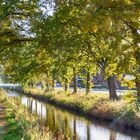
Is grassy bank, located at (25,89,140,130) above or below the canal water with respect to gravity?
above

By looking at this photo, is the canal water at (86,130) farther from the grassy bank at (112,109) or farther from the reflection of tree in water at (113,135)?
the grassy bank at (112,109)

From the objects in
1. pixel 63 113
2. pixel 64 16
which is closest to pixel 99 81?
pixel 63 113

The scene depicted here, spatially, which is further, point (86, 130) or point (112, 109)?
point (112, 109)

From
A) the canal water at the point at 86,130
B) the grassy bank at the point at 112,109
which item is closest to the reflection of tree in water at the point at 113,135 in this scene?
the canal water at the point at 86,130

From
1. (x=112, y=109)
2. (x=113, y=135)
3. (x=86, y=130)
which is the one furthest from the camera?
(x=112, y=109)

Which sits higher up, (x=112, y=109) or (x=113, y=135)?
(x=112, y=109)

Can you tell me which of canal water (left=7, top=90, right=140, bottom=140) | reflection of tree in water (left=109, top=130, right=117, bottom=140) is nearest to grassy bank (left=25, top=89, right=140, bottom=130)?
canal water (left=7, top=90, right=140, bottom=140)

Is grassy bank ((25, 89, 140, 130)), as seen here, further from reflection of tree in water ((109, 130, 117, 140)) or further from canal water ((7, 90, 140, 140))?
reflection of tree in water ((109, 130, 117, 140))

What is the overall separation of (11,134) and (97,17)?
6.96m

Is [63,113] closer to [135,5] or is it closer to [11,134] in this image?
[11,134]

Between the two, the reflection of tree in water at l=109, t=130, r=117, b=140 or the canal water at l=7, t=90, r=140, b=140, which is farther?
the canal water at l=7, t=90, r=140, b=140

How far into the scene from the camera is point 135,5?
52.2 ft

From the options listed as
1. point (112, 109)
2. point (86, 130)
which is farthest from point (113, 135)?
point (112, 109)

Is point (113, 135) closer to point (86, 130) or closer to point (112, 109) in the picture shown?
point (86, 130)
